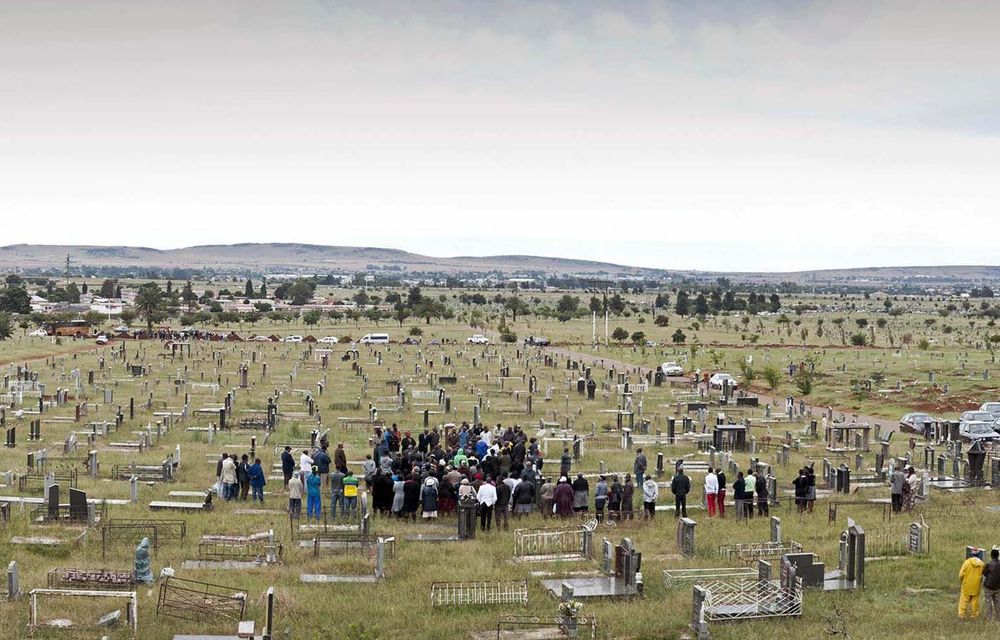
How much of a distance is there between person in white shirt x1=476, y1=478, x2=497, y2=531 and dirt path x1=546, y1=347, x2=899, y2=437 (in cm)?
2388

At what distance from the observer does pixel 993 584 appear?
1811 centimetres

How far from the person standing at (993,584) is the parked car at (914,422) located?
87.0 feet

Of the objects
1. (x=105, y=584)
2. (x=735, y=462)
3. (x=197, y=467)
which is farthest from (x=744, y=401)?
(x=105, y=584)

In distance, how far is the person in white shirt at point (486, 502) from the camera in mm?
23891

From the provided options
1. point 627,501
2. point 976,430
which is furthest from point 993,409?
point 627,501

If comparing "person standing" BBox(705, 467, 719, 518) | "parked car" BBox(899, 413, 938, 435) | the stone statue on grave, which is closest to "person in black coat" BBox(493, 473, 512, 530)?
"person standing" BBox(705, 467, 719, 518)

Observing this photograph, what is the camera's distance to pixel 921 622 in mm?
17984

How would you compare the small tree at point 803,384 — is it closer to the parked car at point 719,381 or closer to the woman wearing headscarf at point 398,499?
the parked car at point 719,381

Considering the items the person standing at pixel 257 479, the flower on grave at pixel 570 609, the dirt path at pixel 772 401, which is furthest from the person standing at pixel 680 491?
the dirt path at pixel 772 401

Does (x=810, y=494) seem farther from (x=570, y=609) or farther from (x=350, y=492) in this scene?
(x=570, y=609)

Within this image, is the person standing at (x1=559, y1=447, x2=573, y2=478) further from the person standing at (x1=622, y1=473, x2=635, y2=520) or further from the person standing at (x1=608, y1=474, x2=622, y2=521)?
the person standing at (x1=622, y1=473, x2=635, y2=520)

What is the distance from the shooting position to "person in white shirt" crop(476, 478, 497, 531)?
941 inches

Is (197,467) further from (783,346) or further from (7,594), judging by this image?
(783,346)

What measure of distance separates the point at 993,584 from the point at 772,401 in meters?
38.3
